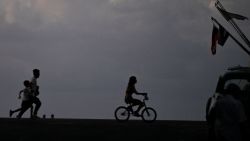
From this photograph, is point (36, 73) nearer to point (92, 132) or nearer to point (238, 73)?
point (92, 132)

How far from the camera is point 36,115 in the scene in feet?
94.3

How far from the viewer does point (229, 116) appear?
594 inches

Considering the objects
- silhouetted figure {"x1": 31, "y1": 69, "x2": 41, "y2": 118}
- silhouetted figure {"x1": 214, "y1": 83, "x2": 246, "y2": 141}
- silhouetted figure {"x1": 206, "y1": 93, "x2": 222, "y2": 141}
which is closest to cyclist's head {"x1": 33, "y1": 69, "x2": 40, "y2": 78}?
silhouetted figure {"x1": 31, "y1": 69, "x2": 41, "y2": 118}

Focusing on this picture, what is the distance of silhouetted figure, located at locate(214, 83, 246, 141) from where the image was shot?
15.0 metres

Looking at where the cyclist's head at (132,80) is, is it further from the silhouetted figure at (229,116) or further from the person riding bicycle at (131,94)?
the silhouetted figure at (229,116)

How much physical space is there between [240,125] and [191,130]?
28.4 ft

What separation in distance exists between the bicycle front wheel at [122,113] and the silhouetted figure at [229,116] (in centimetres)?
1467

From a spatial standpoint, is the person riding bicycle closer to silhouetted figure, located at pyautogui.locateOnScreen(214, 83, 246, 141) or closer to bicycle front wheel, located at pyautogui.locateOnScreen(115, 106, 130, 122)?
bicycle front wheel, located at pyautogui.locateOnScreen(115, 106, 130, 122)

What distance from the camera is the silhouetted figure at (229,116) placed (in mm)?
15000

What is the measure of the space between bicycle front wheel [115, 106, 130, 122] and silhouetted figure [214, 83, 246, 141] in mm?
14667

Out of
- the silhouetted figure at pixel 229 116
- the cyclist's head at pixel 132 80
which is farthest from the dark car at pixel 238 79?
the cyclist's head at pixel 132 80

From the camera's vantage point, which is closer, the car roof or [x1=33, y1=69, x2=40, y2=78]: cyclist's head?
the car roof

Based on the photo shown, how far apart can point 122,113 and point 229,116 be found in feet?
49.4

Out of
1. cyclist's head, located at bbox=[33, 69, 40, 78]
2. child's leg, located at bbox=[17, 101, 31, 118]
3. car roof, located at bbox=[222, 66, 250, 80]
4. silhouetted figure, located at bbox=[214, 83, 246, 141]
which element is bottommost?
silhouetted figure, located at bbox=[214, 83, 246, 141]
